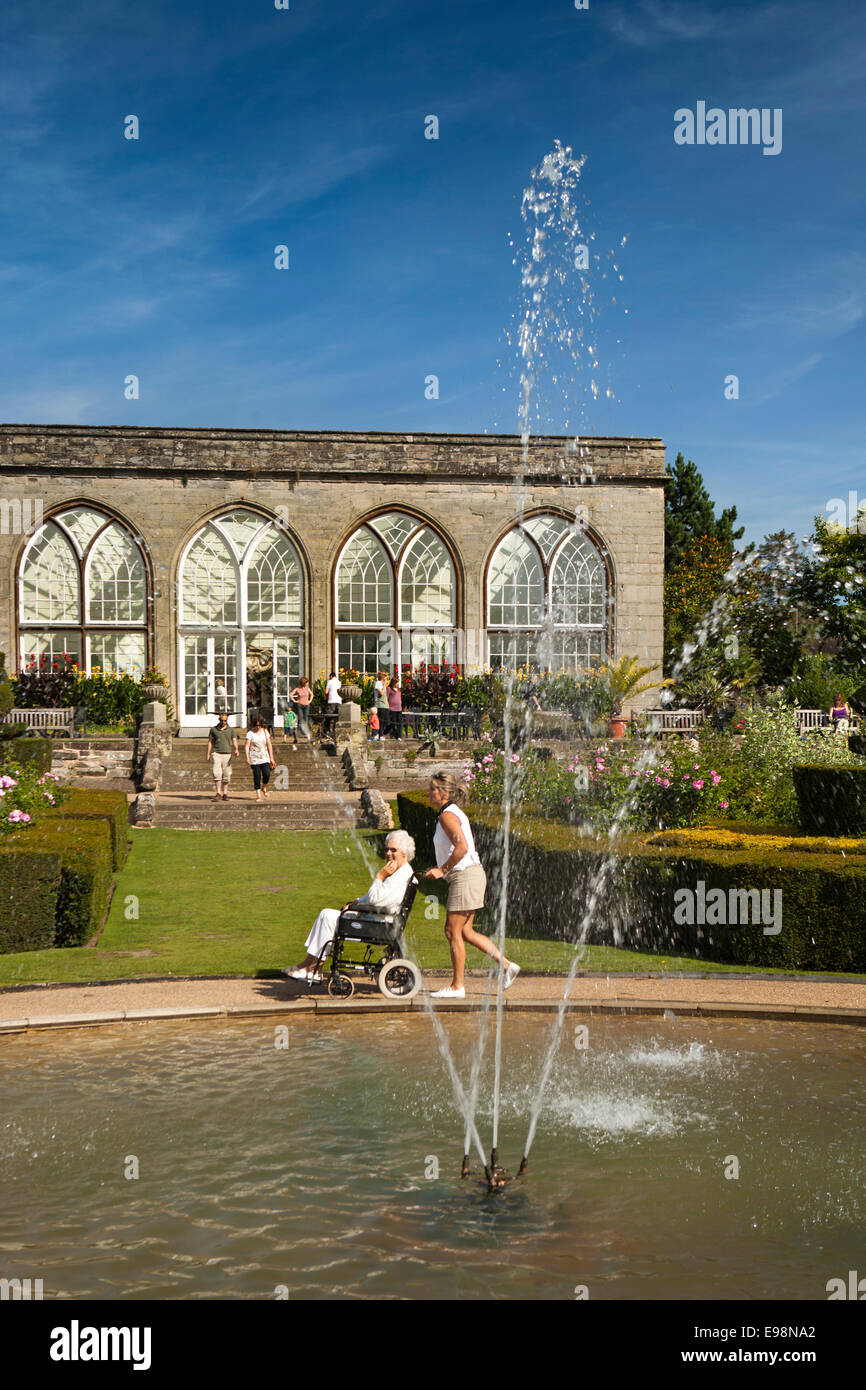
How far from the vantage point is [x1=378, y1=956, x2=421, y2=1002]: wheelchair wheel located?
9227mm

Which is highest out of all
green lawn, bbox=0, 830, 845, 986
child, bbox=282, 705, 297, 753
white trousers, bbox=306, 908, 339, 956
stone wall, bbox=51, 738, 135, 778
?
child, bbox=282, 705, 297, 753

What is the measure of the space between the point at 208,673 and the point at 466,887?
2252 cm

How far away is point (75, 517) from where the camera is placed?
30.2m

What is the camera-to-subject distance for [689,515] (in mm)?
59844

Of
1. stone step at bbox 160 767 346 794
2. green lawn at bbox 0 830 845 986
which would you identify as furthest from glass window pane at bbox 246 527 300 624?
green lawn at bbox 0 830 845 986

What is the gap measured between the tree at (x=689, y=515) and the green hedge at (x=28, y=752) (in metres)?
43.9

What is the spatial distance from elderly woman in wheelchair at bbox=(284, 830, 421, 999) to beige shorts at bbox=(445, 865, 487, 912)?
0.52m

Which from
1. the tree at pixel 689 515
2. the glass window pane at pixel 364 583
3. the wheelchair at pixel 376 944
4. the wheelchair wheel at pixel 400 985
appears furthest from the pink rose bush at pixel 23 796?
the tree at pixel 689 515

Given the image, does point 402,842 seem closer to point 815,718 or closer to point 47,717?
point 47,717

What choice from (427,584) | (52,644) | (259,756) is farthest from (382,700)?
(52,644)

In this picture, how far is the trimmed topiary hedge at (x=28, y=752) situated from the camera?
17047 mm

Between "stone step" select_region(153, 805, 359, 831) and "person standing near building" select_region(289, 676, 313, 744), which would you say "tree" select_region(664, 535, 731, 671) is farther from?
"stone step" select_region(153, 805, 359, 831)

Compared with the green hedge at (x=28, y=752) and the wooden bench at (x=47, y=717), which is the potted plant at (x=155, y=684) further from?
the green hedge at (x=28, y=752)
